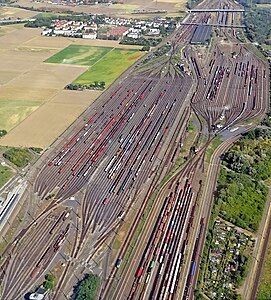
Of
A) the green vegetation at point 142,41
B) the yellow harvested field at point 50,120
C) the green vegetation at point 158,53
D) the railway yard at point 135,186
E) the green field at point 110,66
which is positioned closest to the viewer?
the railway yard at point 135,186

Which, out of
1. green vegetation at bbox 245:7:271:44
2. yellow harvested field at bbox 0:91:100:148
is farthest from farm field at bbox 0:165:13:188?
green vegetation at bbox 245:7:271:44

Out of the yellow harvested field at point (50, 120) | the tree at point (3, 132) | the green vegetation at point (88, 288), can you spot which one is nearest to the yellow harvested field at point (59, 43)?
the yellow harvested field at point (50, 120)

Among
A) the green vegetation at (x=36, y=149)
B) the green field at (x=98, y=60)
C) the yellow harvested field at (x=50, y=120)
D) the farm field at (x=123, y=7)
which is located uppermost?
the farm field at (x=123, y=7)

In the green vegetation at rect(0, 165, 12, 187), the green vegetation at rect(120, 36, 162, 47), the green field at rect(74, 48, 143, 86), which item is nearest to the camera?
the green vegetation at rect(0, 165, 12, 187)

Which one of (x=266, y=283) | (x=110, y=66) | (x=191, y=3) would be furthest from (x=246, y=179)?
(x=191, y=3)

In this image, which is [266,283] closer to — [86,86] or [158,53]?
[86,86]

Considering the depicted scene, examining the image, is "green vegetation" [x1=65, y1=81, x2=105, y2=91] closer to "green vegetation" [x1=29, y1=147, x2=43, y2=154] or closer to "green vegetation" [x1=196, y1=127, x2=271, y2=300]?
"green vegetation" [x1=29, y1=147, x2=43, y2=154]

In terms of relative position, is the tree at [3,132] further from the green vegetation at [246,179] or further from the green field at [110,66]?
the green vegetation at [246,179]
